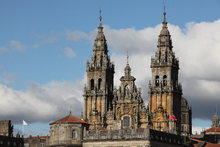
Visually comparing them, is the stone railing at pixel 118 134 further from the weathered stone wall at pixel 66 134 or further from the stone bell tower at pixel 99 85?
the stone bell tower at pixel 99 85

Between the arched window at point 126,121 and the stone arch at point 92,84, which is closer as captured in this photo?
the arched window at point 126,121

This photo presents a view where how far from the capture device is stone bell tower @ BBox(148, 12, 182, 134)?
142 metres

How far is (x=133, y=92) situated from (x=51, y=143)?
2384 centimetres

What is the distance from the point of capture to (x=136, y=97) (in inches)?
5694

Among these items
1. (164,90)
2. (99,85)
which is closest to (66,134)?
(164,90)

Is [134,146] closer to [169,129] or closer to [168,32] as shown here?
[169,129]

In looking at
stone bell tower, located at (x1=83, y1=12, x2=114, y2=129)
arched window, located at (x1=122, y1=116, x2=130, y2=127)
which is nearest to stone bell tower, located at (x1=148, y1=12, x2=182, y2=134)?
arched window, located at (x1=122, y1=116, x2=130, y2=127)

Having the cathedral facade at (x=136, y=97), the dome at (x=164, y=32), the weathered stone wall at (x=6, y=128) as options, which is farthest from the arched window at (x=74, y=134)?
the dome at (x=164, y=32)

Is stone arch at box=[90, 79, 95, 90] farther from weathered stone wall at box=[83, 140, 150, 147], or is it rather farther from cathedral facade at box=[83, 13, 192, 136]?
weathered stone wall at box=[83, 140, 150, 147]

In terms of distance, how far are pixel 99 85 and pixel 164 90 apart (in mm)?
15183

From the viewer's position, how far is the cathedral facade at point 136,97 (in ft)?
467

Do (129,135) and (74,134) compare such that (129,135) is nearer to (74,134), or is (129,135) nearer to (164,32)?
Answer: (74,134)

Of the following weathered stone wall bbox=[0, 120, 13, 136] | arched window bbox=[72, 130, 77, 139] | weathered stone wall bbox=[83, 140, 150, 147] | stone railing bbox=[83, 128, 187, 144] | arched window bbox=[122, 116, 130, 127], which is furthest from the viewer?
A: arched window bbox=[122, 116, 130, 127]

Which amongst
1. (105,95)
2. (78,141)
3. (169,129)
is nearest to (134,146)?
(78,141)
